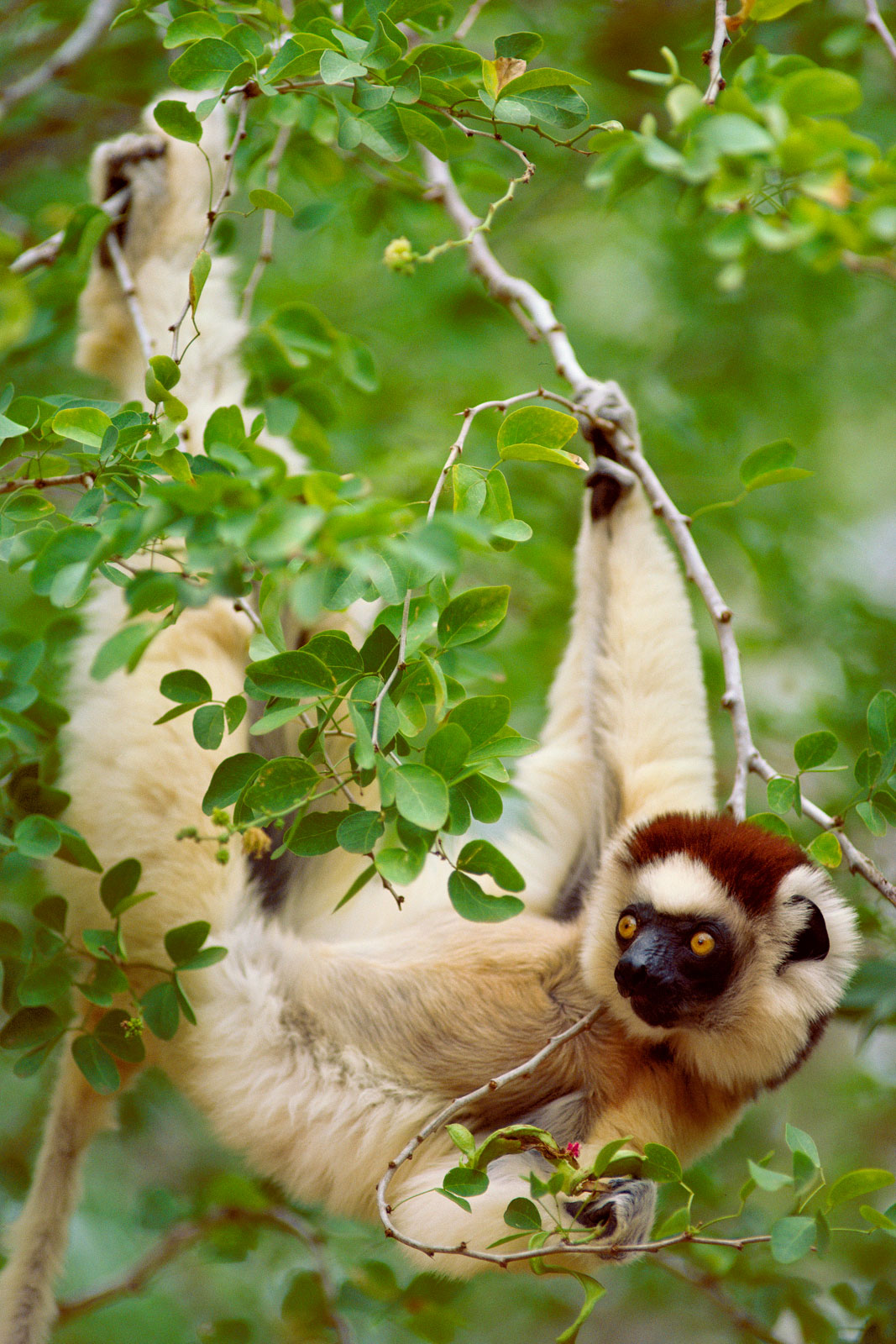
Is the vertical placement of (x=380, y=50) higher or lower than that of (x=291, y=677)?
higher

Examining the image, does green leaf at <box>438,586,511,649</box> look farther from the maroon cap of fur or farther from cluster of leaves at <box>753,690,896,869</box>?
the maroon cap of fur

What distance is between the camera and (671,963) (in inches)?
105

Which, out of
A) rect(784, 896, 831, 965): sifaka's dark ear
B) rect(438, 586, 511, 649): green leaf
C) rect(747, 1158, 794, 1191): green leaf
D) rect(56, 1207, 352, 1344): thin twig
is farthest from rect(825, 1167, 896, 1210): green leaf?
rect(56, 1207, 352, 1344): thin twig

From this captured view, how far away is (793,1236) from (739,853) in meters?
0.98

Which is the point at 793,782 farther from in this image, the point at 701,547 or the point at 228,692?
the point at 701,547

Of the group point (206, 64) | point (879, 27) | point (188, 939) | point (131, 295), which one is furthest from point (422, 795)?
point (879, 27)

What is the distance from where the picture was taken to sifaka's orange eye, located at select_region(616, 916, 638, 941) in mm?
2760

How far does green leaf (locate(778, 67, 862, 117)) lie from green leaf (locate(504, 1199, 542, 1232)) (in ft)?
6.65

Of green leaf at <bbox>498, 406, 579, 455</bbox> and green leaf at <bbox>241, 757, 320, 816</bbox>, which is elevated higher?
green leaf at <bbox>498, 406, 579, 455</bbox>

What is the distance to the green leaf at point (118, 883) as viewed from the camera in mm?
2572

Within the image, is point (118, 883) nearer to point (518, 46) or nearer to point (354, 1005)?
point (354, 1005)

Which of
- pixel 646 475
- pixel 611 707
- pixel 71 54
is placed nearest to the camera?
pixel 646 475

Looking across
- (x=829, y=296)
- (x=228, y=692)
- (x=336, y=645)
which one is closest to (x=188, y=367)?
(x=228, y=692)

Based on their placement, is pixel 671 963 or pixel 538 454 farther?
pixel 671 963
